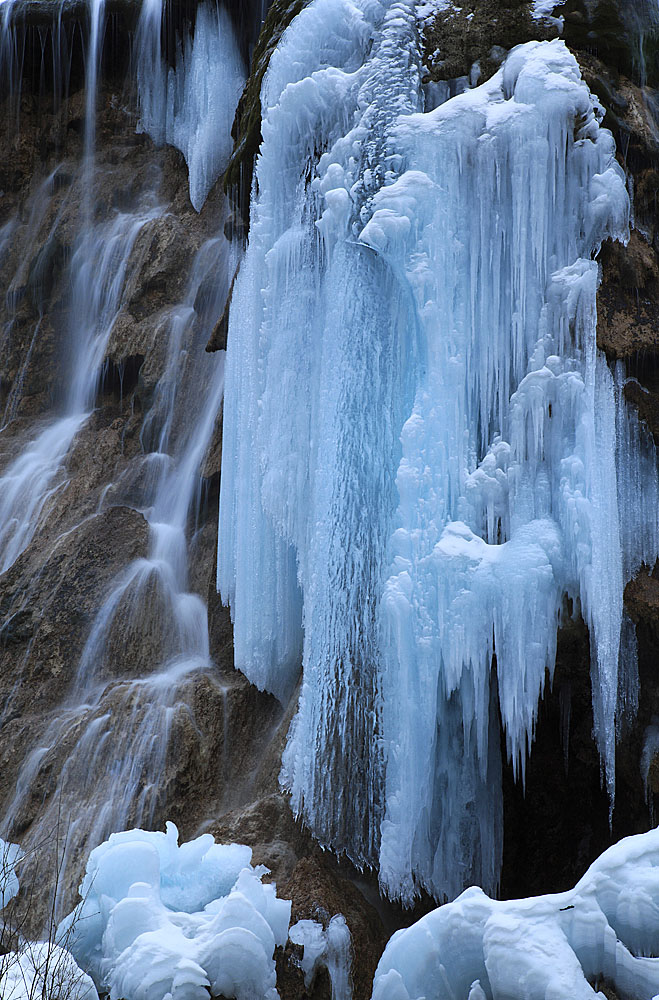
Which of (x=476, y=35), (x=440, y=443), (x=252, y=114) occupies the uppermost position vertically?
(x=476, y=35)

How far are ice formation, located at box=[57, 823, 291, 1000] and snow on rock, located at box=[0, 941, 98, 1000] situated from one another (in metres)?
0.15

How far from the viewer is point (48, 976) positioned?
16.3 feet

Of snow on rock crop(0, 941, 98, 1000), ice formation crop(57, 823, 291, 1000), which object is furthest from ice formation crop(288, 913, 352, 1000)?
snow on rock crop(0, 941, 98, 1000)

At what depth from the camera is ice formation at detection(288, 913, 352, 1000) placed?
5.62 metres

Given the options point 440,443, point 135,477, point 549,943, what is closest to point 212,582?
point 135,477

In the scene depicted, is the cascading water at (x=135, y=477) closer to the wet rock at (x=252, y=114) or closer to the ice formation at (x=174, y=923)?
the ice formation at (x=174, y=923)

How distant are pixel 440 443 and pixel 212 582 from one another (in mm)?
3409

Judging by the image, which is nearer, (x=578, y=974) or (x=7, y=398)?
(x=578, y=974)

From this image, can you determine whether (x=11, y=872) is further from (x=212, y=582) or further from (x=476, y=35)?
(x=476, y=35)

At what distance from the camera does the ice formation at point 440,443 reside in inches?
232

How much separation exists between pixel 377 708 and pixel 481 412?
1.91 meters

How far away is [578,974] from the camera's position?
13.3ft

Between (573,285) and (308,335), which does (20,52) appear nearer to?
(308,335)

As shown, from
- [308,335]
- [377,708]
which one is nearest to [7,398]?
[308,335]
